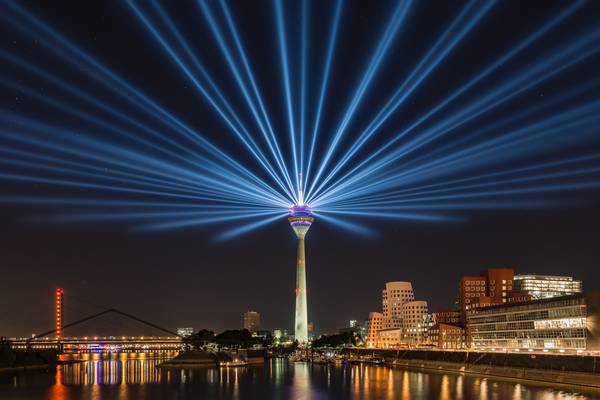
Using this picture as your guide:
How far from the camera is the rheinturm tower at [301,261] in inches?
6324

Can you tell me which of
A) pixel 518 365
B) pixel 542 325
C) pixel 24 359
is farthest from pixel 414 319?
pixel 518 365

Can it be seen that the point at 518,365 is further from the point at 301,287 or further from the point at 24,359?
the point at 301,287

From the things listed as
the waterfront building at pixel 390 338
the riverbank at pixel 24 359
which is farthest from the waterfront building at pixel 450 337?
the riverbank at pixel 24 359

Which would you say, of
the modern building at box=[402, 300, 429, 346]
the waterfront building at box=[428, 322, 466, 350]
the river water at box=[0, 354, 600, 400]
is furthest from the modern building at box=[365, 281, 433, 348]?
the river water at box=[0, 354, 600, 400]

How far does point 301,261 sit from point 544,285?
187ft

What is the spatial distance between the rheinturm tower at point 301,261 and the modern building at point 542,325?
69741mm

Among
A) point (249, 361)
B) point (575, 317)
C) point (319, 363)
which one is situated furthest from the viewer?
point (249, 361)

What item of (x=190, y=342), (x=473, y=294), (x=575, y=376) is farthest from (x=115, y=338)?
(x=575, y=376)

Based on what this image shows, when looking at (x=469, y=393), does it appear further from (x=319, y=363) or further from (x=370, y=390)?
(x=319, y=363)

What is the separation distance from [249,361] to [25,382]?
4747cm

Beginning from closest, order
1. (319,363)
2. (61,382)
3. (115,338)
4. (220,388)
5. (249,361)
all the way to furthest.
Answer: (220,388) < (61,382) < (319,363) < (249,361) < (115,338)

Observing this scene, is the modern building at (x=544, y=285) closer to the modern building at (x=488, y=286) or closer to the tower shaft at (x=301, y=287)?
the modern building at (x=488, y=286)

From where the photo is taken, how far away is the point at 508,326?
84.2 m

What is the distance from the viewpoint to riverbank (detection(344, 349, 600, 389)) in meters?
52.2
